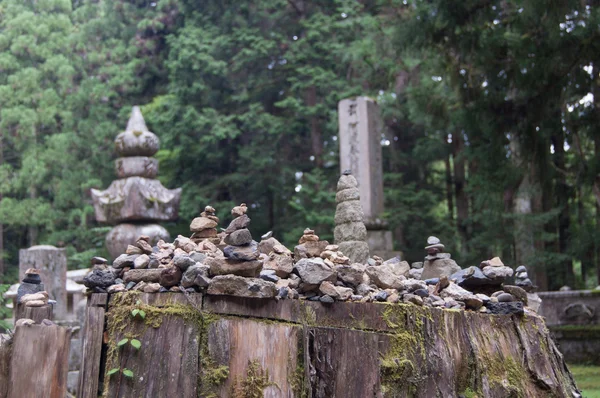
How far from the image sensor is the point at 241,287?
3.61m

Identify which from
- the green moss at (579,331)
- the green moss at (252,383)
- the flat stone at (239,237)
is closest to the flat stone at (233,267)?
the flat stone at (239,237)

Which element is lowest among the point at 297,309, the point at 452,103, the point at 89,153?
the point at 297,309

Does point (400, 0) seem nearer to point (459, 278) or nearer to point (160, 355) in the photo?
point (459, 278)

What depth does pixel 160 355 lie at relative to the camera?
360 centimetres

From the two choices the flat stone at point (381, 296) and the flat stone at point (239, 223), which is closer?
the flat stone at point (381, 296)

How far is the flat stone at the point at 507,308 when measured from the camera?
4152mm

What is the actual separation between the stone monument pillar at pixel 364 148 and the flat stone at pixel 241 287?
30.0 feet

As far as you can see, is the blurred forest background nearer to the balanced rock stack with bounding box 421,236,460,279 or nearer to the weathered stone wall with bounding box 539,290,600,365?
the weathered stone wall with bounding box 539,290,600,365

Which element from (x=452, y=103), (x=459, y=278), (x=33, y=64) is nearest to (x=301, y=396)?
(x=459, y=278)

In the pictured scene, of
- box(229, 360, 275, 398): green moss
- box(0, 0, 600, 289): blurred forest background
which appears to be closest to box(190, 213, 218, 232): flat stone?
box(229, 360, 275, 398): green moss

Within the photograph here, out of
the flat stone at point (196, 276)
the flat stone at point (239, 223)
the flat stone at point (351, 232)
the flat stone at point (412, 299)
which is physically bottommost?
the flat stone at point (412, 299)

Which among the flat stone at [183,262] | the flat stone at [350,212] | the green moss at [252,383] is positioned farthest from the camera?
the flat stone at [350,212]

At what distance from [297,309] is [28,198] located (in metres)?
19.4

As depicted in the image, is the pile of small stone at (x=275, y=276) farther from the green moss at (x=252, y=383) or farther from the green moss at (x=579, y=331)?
the green moss at (x=579, y=331)
